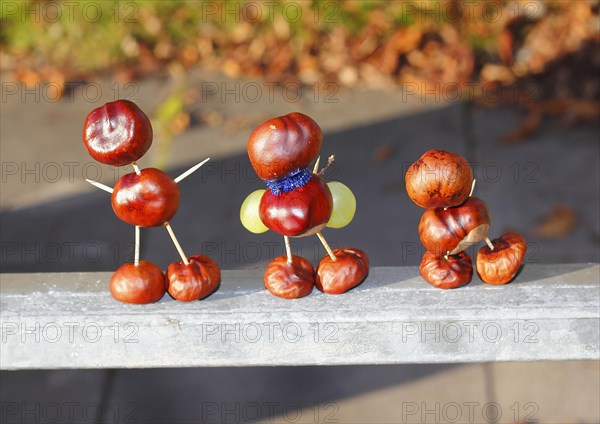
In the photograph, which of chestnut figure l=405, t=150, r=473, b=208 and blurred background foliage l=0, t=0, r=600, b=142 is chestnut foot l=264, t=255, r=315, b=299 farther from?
blurred background foliage l=0, t=0, r=600, b=142

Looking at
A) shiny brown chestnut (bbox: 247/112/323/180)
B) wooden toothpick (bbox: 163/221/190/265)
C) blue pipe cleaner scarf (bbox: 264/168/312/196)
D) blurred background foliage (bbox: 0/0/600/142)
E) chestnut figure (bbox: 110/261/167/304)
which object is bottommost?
chestnut figure (bbox: 110/261/167/304)

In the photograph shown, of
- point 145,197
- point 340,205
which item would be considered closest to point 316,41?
point 340,205

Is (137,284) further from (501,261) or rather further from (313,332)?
(501,261)

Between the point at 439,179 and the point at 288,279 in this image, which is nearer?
the point at 439,179

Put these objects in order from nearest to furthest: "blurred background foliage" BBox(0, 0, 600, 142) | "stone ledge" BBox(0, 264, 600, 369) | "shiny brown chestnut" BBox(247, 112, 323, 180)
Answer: "shiny brown chestnut" BBox(247, 112, 323, 180)
"stone ledge" BBox(0, 264, 600, 369)
"blurred background foliage" BBox(0, 0, 600, 142)

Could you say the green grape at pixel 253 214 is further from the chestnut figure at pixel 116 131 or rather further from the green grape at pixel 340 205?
the chestnut figure at pixel 116 131

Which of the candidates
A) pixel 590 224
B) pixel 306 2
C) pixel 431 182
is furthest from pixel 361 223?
pixel 431 182

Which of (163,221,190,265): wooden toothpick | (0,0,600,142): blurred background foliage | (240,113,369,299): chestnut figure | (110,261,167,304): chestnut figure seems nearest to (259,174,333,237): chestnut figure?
(240,113,369,299): chestnut figure
